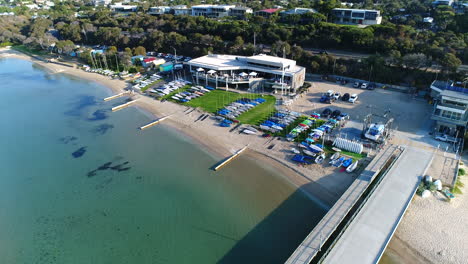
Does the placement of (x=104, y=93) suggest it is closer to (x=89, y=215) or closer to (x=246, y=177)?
(x=89, y=215)

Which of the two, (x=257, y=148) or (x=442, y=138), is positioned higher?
(x=442, y=138)

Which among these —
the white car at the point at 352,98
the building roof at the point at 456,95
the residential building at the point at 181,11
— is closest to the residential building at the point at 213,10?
the residential building at the point at 181,11

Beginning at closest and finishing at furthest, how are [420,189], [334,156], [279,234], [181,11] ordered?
[279,234] → [420,189] → [334,156] → [181,11]

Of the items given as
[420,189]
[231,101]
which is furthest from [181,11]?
[420,189]

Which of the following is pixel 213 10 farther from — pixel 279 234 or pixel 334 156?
pixel 279 234

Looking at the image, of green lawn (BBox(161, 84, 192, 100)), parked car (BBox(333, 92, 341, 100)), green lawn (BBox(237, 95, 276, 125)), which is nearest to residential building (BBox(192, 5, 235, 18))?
green lawn (BBox(161, 84, 192, 100))

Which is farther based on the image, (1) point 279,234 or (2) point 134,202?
(2) point 134,202

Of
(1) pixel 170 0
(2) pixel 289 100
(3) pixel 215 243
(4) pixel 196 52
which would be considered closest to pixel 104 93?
(4) pixel 196 52

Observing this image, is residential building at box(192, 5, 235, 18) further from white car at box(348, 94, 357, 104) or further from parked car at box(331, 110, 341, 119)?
parked car at box(331, 110, 341, 119)
